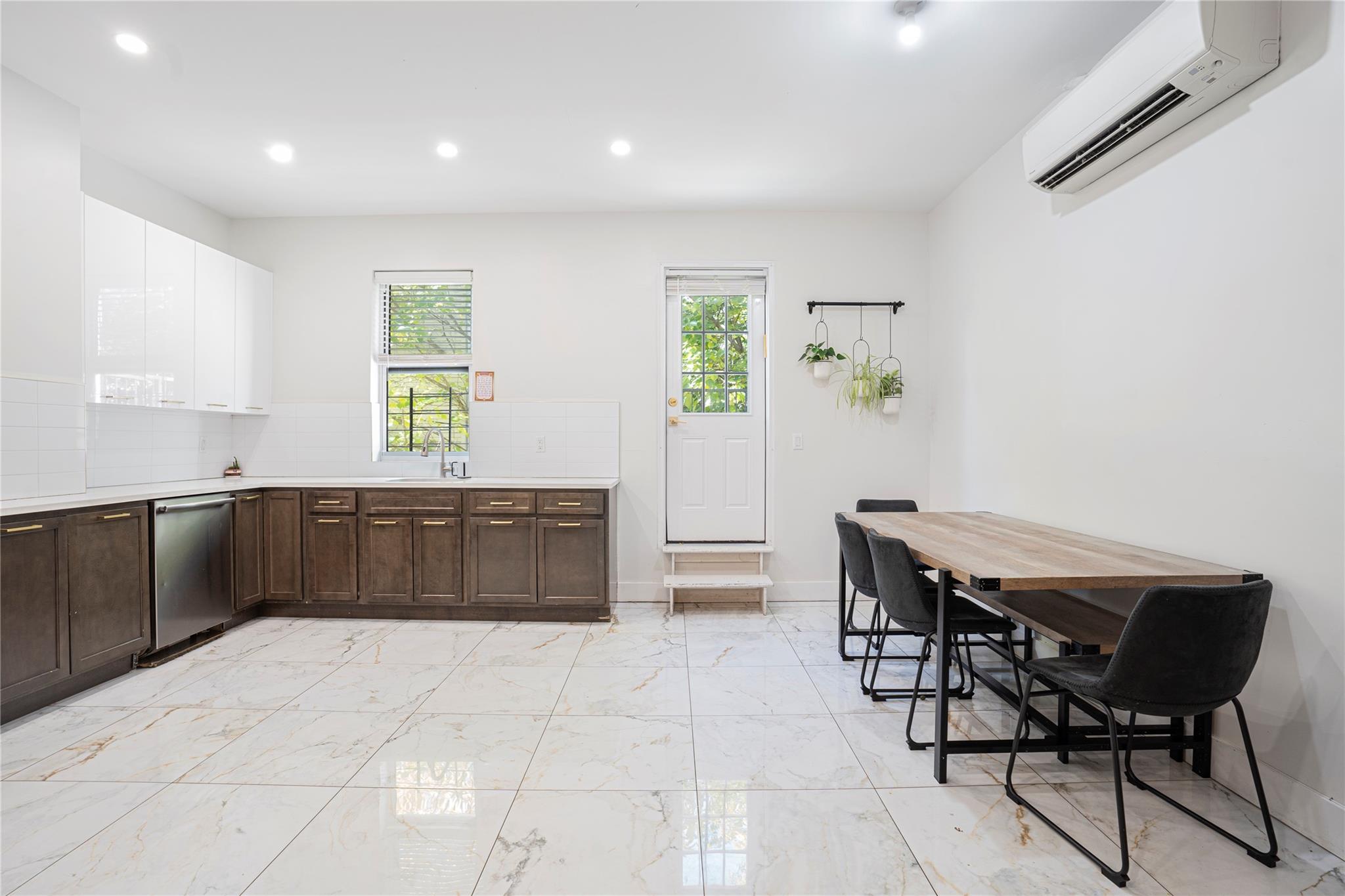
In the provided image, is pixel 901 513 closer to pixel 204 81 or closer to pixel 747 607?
pixel 747 607

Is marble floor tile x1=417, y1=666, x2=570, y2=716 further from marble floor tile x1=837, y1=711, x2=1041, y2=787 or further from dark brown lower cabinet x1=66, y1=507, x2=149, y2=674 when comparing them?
dark brown lower cabinet x1=66, y1=507, x2=149, y2=674

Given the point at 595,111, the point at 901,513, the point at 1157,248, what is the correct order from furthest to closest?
the point at 901,513 → the point at 595,111 → the point at 1157,248

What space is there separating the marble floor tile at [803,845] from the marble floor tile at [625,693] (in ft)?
2.20

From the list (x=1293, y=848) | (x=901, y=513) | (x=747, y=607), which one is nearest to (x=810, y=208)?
(x=901, y=513)

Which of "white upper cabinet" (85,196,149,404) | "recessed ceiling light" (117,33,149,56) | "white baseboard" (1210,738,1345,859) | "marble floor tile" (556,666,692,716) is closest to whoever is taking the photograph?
"white baseboard" (1210,738,1345,859)

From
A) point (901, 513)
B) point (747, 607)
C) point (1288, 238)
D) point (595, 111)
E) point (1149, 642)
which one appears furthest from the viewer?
point (747, 607)

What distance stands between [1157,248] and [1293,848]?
6.69ft

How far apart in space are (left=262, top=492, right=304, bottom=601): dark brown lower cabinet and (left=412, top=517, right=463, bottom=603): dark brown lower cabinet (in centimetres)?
79

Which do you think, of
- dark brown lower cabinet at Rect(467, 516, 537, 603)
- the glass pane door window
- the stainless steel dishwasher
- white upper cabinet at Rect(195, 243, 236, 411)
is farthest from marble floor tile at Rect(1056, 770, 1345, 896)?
white upper cabinet at Rect(195, 243, 236, 411)

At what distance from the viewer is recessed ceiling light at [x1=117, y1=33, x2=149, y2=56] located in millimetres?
2422

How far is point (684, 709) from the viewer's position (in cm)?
256

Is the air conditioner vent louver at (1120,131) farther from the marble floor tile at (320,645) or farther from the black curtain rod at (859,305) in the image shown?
the marble floor tile at (320,645)

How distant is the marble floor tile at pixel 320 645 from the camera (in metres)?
3.18

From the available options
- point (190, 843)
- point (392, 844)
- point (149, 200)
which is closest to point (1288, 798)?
point (392, 844)
